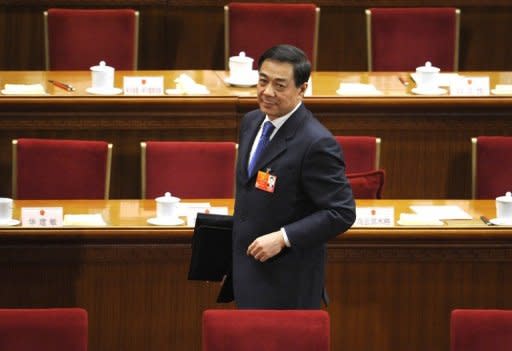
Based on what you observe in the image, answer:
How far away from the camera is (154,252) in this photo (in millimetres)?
4145

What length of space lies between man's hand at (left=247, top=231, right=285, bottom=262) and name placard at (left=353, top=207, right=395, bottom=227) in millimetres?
893

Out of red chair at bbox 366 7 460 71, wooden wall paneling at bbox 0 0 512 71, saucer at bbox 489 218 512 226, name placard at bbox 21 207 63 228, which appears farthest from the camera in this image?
wooden wall paneling at bbox 0 0 512 71

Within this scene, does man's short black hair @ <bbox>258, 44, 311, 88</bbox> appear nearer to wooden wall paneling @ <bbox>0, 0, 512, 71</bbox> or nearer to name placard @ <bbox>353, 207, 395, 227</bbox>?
name placard @ <bbox>353, 207, 395, 227</bbox>

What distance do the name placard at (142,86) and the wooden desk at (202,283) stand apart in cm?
109

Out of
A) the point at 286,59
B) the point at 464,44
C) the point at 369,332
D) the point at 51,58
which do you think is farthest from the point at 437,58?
the point at 286,59

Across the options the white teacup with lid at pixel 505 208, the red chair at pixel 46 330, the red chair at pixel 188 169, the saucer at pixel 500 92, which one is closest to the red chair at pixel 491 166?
the saucer at pixel 500 92

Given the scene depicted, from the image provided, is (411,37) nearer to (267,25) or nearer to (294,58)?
(267,25)

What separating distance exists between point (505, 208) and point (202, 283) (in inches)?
38.5

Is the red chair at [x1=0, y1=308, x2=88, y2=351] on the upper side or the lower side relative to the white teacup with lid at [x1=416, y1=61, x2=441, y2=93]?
lower

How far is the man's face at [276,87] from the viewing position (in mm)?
3342

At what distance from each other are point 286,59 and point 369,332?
3.79 feet

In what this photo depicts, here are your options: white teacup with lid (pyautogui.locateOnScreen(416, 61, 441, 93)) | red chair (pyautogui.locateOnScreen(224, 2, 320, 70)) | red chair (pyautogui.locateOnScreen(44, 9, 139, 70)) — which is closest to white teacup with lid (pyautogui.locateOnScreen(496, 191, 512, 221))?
white teacup with lid (pyautogui.locateOnScreen(416, 61, 441, 93))

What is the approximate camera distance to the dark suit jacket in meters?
3.31

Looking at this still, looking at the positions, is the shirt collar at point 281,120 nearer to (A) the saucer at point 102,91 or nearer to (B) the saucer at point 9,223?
(B) the saucer at point 9,223
